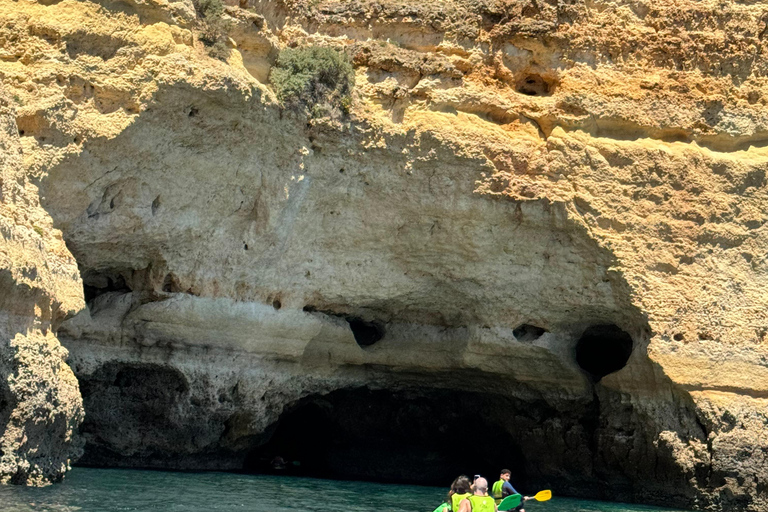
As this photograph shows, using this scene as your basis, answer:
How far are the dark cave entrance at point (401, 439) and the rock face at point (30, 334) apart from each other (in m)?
7.18

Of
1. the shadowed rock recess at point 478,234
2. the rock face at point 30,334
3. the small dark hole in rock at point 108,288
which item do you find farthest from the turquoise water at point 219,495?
the small dark hole in rock at point 108,288

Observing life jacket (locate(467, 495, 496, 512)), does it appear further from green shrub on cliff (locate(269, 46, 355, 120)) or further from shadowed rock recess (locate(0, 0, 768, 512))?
green shrub on cliff (locate(269, 46, 355, 120))

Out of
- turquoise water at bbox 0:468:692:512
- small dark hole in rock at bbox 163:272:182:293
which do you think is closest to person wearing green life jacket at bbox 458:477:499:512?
turquoise water at bbox 0:468:692:512

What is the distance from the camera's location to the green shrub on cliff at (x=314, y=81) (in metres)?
14.5

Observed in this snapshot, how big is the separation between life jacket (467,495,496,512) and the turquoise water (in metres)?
3.58

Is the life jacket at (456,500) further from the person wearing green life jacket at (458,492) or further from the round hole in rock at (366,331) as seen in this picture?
the round hole in rock at (366,331)

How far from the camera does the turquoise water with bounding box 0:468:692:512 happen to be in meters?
10.8

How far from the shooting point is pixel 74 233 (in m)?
13.6

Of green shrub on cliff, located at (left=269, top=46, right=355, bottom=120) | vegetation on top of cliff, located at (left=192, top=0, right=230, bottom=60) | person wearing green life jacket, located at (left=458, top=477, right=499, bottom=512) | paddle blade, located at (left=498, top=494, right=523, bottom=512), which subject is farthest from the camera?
green shrub on cliff, located at (left=269, top=46, right=355, bottom=120)

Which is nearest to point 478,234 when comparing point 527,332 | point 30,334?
point 527,332

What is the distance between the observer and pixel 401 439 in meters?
19.2

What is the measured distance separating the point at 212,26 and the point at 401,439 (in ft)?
27.7

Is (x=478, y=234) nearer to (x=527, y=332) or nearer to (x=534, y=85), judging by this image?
(x=527, y=332)

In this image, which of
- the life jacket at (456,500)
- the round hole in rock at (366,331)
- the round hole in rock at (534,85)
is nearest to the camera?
the life jacket at (456,500)
